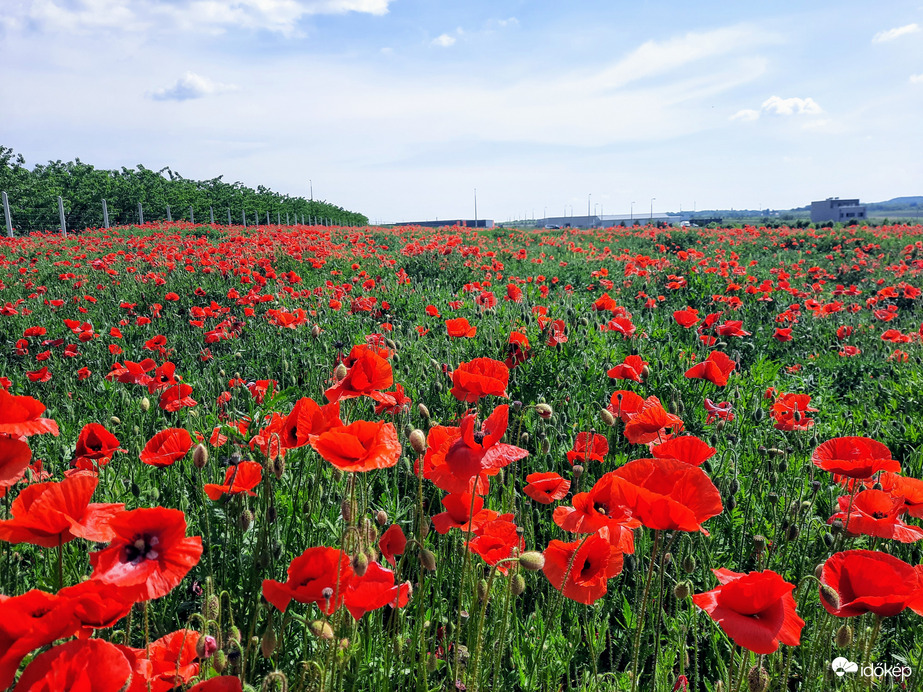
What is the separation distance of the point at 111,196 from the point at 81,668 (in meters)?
31.6

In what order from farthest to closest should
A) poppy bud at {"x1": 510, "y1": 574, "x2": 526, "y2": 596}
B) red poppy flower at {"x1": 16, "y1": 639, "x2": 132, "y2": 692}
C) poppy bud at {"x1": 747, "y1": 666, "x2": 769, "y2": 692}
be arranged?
1. poppy bud at {"x1": 510, "y1": 574, "x2": 526, "y2": 596}
2. poppy bud at {"x1": 747, "y1": 666, "x2": 769, "y2": 692}
3. red poppy flower at {"x1": 16, "y1": 639, "x2": 132, "y2": 692}

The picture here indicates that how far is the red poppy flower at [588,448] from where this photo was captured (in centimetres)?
197

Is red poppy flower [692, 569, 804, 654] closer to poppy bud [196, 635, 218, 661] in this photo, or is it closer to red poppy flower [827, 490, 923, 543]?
red poppy flower [827, 490, 923, 543]

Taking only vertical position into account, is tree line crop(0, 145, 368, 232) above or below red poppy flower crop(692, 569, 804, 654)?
above

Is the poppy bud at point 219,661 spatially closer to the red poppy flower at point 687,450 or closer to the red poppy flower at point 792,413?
the red poppy flower at point 687,450

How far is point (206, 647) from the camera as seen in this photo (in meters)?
1.01

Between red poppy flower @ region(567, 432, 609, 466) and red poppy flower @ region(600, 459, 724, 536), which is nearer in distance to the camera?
red poppy flower @ region(600, 459, 724, 536)

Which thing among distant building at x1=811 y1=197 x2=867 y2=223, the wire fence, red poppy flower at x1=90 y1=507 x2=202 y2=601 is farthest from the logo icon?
distant building at x1=811 y1=197 x2=867 y2=223

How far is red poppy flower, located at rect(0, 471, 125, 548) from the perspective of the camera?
97 centimetres

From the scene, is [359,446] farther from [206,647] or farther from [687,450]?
[687,450]

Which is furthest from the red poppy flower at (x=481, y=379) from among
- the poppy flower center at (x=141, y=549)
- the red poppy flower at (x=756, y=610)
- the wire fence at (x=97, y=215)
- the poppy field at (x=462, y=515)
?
the wire fence at (x=97, y=215)

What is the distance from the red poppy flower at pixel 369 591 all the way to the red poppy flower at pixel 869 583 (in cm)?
79

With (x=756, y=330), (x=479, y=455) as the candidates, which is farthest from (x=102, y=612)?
(x=756, y=330)

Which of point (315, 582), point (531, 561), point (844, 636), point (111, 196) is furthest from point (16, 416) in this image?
point (111, 196)
